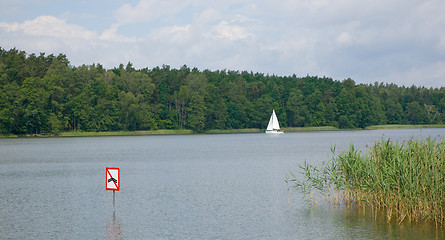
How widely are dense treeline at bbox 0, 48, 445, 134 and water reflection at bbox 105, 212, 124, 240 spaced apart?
9950 cm

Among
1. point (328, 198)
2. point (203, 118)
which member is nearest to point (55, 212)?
point (328, 198)

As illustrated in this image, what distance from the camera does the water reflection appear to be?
19000 mm

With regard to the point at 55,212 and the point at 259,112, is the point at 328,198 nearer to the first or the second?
the point at 55,212

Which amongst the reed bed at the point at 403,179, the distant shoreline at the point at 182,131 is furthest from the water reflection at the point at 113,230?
the distant shoreline at the point at 182,131

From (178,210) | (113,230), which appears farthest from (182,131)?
(113,230)

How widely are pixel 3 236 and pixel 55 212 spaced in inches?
207

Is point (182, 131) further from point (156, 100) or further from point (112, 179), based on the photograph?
point (112, 179)

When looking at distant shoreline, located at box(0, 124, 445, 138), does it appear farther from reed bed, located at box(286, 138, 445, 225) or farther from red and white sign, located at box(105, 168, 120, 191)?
reed bed, located at box(286, 138, 445, 225)

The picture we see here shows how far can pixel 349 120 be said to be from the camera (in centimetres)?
17775

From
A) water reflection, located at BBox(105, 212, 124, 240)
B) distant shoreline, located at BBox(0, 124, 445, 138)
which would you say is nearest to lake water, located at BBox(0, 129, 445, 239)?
water reflection, located at BBox(105, 212, 124, 240)

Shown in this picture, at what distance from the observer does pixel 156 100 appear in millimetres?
157500

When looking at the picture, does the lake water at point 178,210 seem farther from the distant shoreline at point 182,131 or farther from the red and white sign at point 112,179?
the distant shoreline at point 182,131

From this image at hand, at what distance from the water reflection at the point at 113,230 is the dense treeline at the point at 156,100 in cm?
9950

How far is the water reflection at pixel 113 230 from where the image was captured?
62.3 feet
